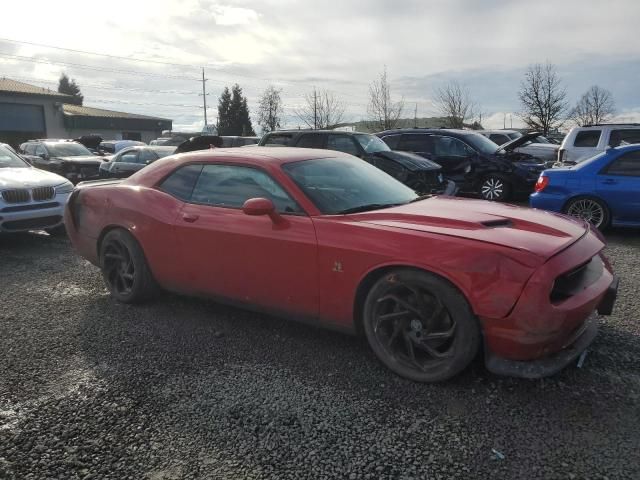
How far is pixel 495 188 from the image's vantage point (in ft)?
36.2

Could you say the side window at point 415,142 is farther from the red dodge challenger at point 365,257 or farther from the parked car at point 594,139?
the red dodge challenger at point 365,257

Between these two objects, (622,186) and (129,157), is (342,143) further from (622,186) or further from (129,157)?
(129,157)

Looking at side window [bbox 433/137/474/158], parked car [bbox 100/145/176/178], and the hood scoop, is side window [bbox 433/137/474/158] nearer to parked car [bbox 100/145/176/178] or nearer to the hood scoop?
parked car [bbox 100/145/176/178]

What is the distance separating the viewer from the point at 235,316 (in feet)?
14.2

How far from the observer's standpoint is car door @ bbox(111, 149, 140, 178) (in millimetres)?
13639

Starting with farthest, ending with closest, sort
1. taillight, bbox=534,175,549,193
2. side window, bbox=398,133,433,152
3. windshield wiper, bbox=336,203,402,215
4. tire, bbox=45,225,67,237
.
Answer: side window, bbox=398,133,433,152, tire, bbox=45,225,67,237, taillight, bbox=534,175,549,193, windshield wiper, bbox=336,203,402,215

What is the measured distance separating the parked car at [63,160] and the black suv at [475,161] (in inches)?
341

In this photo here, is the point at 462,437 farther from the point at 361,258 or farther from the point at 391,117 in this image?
the point at 391,117

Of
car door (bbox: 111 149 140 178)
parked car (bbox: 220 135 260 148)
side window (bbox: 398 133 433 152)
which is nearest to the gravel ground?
side window (bbox: 398 133 433 152)

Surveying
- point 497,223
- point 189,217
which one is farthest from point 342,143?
point 497,223

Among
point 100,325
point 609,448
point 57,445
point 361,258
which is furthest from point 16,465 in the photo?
point 609,448

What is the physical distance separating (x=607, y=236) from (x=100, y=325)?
6943mm

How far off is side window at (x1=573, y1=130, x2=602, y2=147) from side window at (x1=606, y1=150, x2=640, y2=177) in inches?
156

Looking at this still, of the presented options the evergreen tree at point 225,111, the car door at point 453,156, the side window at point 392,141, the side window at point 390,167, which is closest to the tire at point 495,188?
the car door at point 453,156
